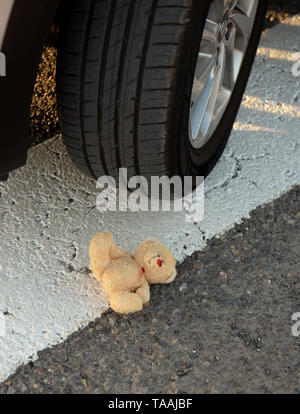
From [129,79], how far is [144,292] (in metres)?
0.70

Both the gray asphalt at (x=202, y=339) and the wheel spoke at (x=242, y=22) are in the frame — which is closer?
the gray asphalt at (x=202, y=339)

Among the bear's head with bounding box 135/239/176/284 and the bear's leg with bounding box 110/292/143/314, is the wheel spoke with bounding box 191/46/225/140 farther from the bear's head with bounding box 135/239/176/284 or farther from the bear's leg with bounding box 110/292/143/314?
the bear's leg with bounding box 110/292/143/314

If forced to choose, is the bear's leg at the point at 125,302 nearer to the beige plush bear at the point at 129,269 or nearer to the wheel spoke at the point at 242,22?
the beige plush bear at the point at 129,269

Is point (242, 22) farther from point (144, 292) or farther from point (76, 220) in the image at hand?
point (144, 292)

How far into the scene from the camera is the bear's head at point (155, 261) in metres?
2.29

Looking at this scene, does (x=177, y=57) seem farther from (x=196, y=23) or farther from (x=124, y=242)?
(x=124, y=242)

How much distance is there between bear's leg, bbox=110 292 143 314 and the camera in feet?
7.28

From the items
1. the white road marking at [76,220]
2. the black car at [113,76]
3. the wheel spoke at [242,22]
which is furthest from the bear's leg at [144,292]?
the wheel spoke at [242,22]

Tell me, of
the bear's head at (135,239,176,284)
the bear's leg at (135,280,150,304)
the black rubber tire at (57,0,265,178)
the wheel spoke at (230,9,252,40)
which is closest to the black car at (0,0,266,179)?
the black rubber tire at (57,0,265,178)

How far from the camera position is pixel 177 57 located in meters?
Result: 2.10

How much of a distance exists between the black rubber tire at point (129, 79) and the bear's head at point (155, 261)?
0.27 metres

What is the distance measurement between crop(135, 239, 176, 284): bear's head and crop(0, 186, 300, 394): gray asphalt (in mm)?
72
